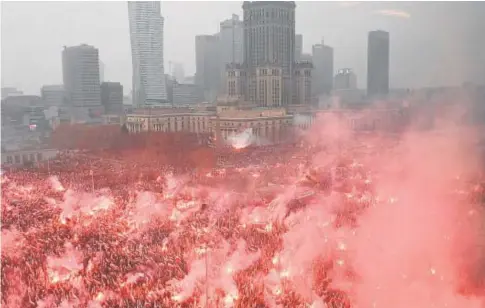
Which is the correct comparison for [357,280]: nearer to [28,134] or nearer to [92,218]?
[92,218]

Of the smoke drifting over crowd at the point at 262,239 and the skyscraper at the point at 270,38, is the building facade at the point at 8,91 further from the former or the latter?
the skyscraper at the point at 270,38

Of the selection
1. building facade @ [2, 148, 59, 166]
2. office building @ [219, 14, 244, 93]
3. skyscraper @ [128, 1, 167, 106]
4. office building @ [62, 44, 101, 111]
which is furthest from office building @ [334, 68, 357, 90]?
office building @ [219, 14, 244, 93]

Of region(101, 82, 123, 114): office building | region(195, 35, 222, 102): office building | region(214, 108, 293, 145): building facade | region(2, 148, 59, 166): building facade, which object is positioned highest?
region(195, 35, 222, 102): office building

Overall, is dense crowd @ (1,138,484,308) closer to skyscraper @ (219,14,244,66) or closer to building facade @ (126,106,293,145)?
building facade @ (126,106,293,145)

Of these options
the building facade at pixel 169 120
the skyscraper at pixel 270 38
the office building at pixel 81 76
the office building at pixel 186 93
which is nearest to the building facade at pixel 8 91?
the building facade at pixel 169 120

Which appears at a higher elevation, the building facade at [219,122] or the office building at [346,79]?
the office building at [346,79]

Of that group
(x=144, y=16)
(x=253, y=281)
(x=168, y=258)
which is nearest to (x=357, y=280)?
(x=253, y=281)

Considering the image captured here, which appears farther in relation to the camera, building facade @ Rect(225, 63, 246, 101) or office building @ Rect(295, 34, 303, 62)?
office building @ Rect(295, 34, 303, 62)
